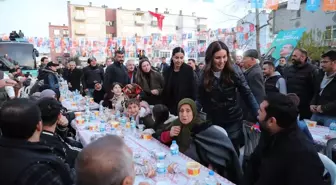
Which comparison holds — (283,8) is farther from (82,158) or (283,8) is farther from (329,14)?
(82,158)

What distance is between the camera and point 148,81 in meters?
4.64

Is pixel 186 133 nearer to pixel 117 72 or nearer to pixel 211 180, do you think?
pixel 211 180

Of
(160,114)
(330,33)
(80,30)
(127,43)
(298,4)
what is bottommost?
(160,114)

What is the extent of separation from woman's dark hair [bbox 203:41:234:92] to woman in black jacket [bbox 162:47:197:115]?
865 millimetres

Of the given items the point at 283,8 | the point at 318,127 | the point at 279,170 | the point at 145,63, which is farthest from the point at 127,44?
the point at 279,170

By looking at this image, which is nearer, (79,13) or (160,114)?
(160,114)

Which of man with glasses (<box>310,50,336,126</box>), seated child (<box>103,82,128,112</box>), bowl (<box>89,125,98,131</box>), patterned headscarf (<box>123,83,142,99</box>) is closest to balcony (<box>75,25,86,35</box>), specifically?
seated child (<box>103,82,128,112</box>)

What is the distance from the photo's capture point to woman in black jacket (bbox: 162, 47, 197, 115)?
3.78m

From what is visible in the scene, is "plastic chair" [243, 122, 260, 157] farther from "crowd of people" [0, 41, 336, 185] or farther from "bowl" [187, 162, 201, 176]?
"bowl" [187, 162, 201, 176]

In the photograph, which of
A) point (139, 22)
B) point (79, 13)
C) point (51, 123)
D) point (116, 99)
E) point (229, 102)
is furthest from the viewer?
point (139, 22)

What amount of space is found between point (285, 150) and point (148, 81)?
321cm

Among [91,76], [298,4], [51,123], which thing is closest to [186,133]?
[51,123]

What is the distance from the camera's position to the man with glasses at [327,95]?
3.60m

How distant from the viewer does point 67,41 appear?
22109 millimetres
